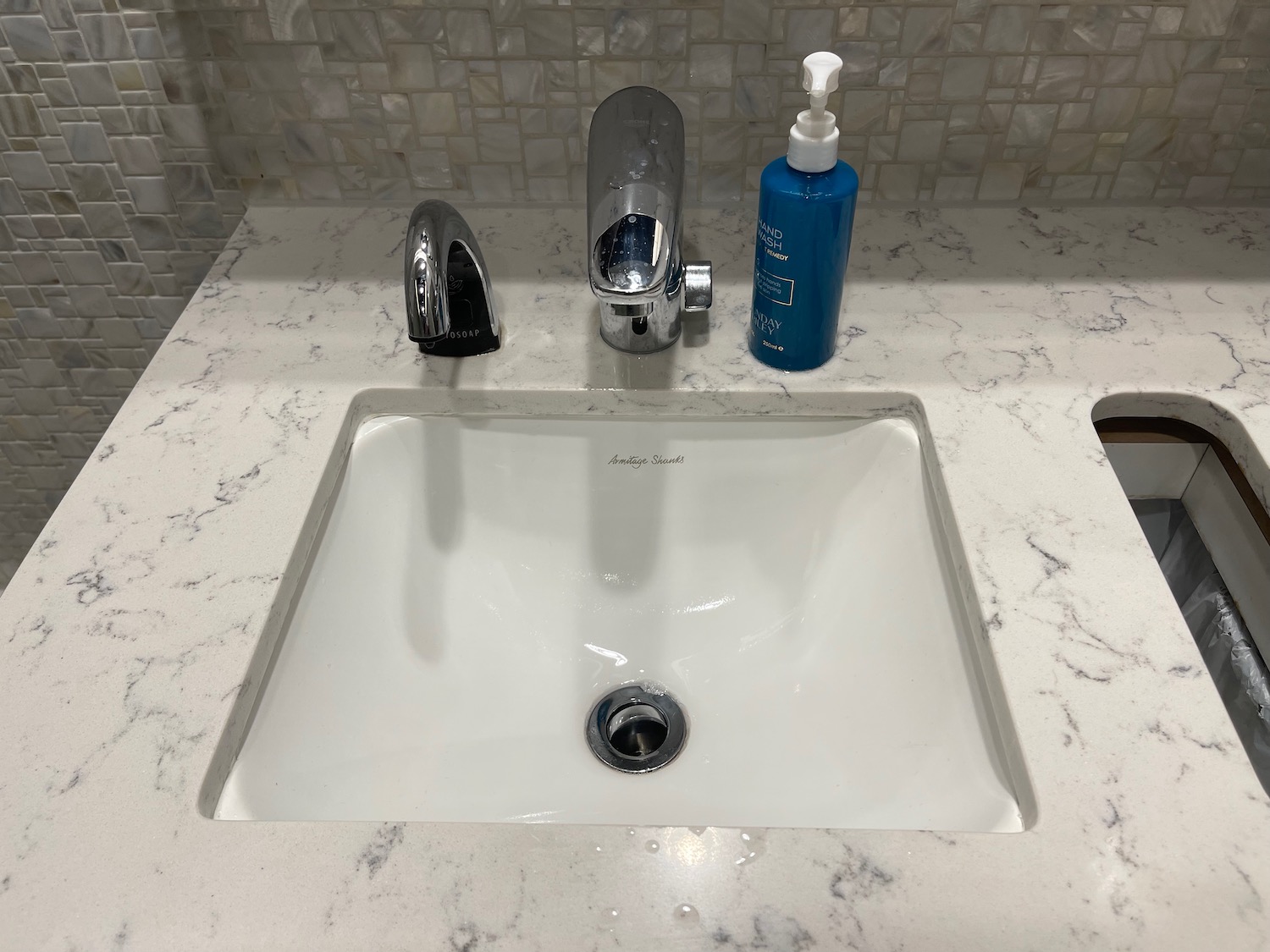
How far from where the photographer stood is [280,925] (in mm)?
406

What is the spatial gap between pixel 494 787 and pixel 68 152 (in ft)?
2.09

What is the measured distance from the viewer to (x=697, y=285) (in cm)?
67

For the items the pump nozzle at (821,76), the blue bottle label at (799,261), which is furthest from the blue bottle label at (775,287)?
the pump nozzle at (821,76)

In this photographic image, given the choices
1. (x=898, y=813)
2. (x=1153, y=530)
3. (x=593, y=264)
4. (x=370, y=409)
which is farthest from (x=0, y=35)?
(x=1153, y=530)

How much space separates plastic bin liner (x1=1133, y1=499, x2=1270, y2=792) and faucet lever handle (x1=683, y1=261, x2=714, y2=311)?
0.37 m

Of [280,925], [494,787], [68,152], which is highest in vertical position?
[68,152]

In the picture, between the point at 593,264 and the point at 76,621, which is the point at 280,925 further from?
the point at 593,264

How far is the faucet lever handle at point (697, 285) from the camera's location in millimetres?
672

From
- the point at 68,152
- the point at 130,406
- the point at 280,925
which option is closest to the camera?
the point at 280,925

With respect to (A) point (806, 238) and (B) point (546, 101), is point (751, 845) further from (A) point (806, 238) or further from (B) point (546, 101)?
(B) point (546, 101)

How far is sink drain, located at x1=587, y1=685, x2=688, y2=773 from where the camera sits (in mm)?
613

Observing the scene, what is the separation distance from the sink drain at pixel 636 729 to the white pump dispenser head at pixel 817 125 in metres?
0.36

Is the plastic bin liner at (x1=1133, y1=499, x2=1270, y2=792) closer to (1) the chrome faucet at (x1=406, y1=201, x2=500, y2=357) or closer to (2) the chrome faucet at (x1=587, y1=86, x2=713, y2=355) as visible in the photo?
(2) the chrome faucet at (x1=587, y1=86, x2=713, y2=355)

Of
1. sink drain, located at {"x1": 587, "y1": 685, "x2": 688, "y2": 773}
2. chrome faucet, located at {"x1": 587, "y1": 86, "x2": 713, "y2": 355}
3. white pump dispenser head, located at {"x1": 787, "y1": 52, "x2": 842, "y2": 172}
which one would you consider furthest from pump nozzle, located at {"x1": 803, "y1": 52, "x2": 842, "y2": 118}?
sink drain, located at {"x1": 587, "y1": 685, "x2": 688, "y2": 773}
